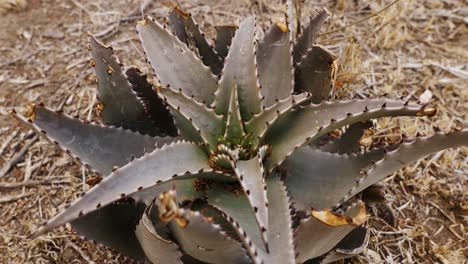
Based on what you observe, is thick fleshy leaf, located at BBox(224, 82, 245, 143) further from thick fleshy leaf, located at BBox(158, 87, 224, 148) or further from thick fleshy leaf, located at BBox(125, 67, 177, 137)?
thick fleshy leaf, located at BBox(125, 67, 177, 137)

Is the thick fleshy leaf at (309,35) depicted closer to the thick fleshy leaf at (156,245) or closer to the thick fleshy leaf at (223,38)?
the thick fleshy leaf at (223,38)

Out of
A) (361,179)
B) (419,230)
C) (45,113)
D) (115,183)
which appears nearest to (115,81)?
(45,113)

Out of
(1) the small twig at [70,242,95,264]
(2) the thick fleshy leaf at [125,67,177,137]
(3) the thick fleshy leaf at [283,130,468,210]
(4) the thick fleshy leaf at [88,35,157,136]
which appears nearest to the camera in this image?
(3) the thick fleshy leaf at [283,130,468,210]

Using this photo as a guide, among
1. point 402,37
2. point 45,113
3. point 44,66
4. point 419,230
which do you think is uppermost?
point 45,113

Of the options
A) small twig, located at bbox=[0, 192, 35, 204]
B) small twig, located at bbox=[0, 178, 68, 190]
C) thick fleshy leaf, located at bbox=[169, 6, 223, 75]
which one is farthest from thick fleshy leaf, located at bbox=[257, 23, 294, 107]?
small twig, located at bbox=[0, 192, 35, 204]

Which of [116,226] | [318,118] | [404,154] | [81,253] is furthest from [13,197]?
[404,154]

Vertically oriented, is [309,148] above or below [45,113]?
below

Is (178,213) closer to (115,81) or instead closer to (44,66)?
(115,81)
